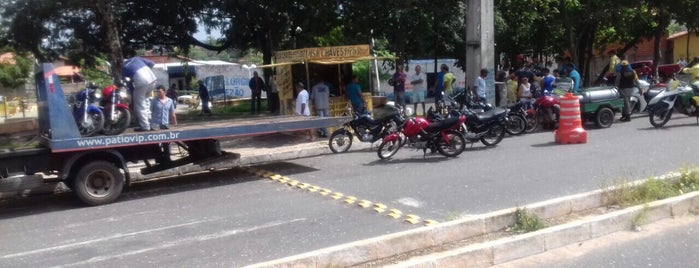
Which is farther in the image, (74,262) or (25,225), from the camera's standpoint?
(25,225)

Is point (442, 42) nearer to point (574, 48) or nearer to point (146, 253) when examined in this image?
point (574, 48)

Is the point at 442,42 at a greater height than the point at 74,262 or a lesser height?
greater

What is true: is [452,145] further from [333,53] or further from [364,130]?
[333,53]

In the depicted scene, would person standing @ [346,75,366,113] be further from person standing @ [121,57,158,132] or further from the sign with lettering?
person standing @ [121,57,158,132]

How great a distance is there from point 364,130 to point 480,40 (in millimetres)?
5612

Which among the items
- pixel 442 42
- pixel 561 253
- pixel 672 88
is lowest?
pixel 561 253

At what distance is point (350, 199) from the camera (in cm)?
851

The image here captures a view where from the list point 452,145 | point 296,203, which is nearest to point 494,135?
point 452,145

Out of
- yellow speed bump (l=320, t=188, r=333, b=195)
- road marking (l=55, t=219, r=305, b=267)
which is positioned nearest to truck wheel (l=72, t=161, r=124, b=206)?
road marking (l=55, t=219, r=305, b=267)

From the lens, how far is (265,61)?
2497cm

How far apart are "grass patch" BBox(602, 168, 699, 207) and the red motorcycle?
437 centimetres

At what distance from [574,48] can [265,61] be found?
1194 centimetres

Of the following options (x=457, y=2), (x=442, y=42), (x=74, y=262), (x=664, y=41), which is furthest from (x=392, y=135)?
(x=664, y=41)

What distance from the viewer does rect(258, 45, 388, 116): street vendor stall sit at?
51.4 ft
